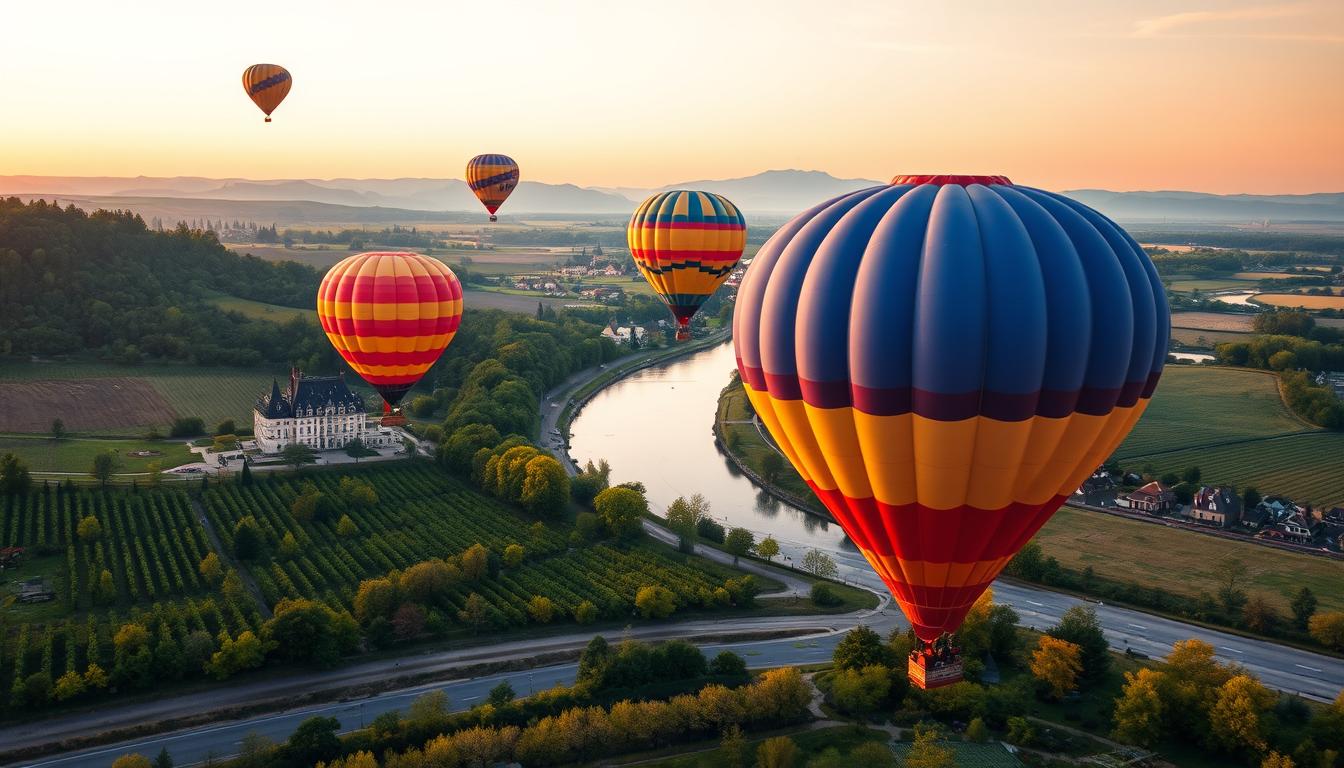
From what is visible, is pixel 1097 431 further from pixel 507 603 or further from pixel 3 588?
pixel 3 588

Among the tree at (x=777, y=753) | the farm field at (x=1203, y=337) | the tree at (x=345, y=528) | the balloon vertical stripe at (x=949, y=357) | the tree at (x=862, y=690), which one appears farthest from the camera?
the farm field at (x=1203, y=337)

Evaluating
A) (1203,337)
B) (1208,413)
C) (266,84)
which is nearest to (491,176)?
(266,84)

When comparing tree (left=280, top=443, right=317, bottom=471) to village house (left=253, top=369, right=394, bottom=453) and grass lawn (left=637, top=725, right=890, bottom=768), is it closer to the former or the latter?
village house (left=253, top=369, right=394, bottom=453)

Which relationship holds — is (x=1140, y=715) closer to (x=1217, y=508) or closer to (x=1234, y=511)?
(x=1217, y=508)

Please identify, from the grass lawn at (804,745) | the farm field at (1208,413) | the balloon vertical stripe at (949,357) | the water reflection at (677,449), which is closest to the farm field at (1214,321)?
the farm field at (1208,413)

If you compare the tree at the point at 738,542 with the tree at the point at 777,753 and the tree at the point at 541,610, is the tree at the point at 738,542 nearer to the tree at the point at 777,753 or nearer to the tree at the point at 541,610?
the tree at the point at 541,610

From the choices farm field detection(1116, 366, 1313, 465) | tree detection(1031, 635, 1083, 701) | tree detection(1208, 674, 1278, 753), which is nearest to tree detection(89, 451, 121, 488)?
tree detection(1031, 635, 1083, 701)
